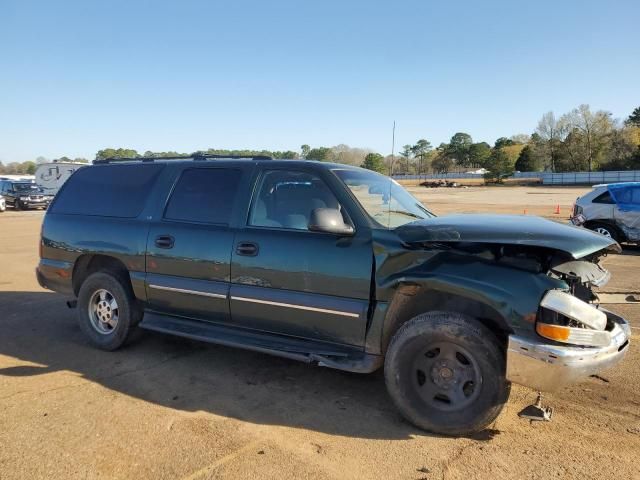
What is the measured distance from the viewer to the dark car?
3.21 metres

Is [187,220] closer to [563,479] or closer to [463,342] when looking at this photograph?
[463,342]

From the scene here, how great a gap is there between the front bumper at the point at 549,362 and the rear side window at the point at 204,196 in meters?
2.55

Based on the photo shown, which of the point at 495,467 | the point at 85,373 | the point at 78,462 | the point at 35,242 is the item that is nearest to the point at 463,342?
the point at 495,467

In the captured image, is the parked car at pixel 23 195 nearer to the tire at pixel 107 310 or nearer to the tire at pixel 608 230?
the tire at pixel 107 310

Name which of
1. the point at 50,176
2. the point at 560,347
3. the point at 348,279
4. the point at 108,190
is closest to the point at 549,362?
the point at 560,347

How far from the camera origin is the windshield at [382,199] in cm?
400

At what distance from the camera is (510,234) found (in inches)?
130

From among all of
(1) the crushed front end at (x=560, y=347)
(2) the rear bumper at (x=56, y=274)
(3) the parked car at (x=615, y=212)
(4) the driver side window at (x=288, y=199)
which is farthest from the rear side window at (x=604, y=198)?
(2) the rear bumper at (x=56, y=274)

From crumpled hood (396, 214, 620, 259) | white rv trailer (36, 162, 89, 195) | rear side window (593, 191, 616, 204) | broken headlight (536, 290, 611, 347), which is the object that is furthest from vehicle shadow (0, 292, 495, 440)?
white rv trailer (36, 162, 89, 195)

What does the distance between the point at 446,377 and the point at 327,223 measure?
1345 millimetres

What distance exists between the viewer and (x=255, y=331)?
13.9 feet

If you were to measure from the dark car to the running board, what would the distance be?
0.01 meters

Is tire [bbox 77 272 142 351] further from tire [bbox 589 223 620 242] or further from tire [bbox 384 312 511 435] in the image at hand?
tire [bbox 589 223 620 242]

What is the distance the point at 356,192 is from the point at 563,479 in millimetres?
2369
